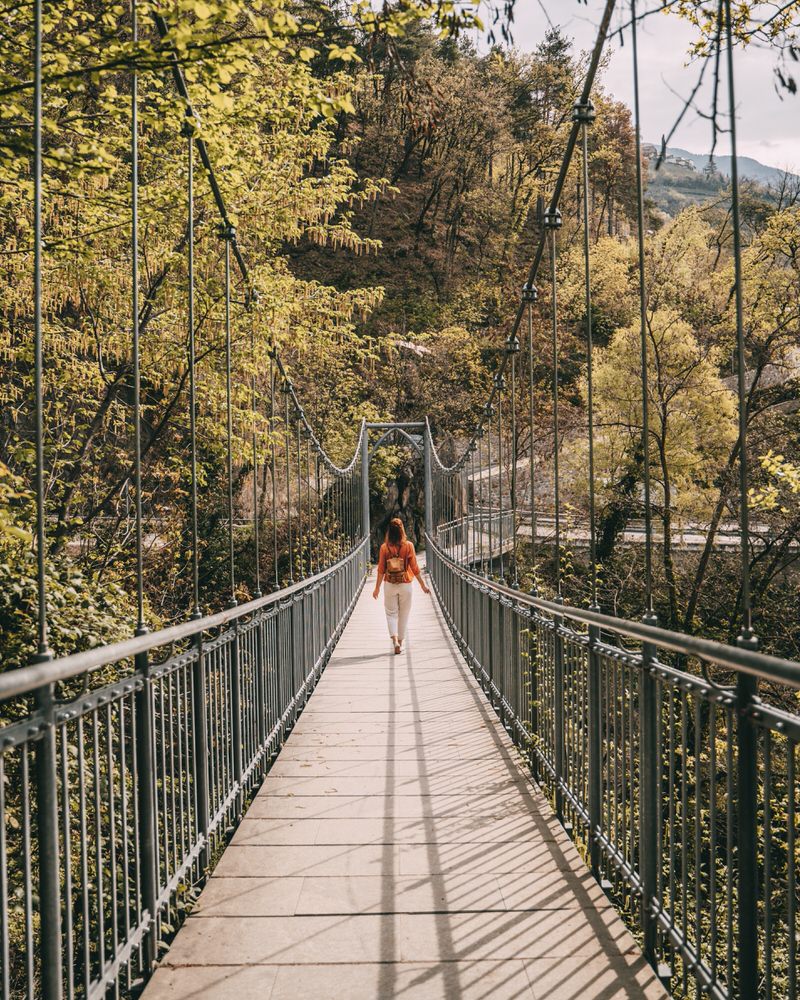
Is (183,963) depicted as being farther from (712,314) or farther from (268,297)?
(712,314)

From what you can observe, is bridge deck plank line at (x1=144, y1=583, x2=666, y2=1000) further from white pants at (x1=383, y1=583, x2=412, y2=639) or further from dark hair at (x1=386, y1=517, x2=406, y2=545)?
white pants at (x1=383, y1=583, x2=412, y2=639)

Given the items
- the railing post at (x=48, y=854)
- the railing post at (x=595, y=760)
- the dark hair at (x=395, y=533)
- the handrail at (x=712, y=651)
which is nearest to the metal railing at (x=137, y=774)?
the railing post at (x=48, y=854)

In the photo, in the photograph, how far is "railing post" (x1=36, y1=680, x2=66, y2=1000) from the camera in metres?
1.59

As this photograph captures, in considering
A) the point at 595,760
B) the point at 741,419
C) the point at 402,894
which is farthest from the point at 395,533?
the point at 741,419

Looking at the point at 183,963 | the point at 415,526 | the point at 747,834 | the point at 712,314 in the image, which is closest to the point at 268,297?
the point at 183,963

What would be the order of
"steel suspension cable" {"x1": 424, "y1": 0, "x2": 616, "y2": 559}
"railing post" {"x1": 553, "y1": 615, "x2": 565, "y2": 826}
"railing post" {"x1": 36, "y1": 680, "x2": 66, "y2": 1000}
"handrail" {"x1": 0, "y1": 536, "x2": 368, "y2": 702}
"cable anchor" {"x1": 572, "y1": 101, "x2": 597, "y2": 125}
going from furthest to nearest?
"cable anchor" {"x1": 572, "y1": 101, "x2": 597, "y2": 125}
"railing post" {"x1": 553, "y1": 615, "x2": 565, "y2": 826}
"steel suspension cable" {"x1": 424, "y1": 0, "x2": 616, "y2": 559}
"railing post" {"x1": 36, "y1": 680, "x2": 66, "y2": 1000}
"handrail" {"x1": 0, "y1": 536, "x2": 368, "y2": 702}

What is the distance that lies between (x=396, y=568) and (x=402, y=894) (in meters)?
5.58

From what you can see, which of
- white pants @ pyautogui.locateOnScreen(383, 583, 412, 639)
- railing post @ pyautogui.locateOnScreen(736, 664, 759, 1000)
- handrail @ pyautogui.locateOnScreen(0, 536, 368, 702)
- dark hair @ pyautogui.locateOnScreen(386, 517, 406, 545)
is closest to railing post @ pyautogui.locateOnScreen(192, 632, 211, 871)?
handrail @ pyautogui.locateOnScreen(0, 536, 368, 702)

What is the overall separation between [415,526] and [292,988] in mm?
25581

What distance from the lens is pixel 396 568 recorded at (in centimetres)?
838

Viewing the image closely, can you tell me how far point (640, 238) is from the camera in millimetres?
2455

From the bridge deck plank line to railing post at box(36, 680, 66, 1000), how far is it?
2.33 feet

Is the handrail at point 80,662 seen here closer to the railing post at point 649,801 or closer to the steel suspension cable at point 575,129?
the railing post at point 649,801

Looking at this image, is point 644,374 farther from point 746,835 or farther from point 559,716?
point 559,716
